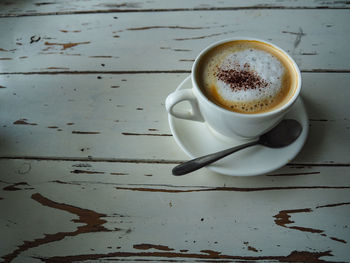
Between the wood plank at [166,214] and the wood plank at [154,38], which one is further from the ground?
the wood plank at [154,38]

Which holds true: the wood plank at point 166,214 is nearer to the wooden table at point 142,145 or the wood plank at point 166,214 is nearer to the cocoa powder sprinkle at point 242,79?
the wooden table at point 142,145

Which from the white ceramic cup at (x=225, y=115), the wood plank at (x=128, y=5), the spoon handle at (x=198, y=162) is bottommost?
the spoon handle at (x=198, y=162)

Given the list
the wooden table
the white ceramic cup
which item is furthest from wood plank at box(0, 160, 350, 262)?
the white ceramic cup

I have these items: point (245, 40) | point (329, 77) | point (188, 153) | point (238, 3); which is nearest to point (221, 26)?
point (238, 3)

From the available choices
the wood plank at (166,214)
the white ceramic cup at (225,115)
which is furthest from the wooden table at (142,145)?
the white ceramic cup at (225,115)

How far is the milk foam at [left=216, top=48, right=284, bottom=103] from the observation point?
2.14ft

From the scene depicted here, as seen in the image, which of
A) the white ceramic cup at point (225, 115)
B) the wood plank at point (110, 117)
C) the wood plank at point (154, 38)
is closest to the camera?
the white ceramic cup at point (225, 115)

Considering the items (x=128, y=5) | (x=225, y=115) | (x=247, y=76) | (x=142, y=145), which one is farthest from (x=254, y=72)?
(x=128, y=5)

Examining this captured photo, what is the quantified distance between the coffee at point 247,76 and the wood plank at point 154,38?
0.19 m

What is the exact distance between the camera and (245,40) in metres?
0.73

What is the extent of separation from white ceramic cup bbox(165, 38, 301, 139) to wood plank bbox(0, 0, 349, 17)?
37 cm

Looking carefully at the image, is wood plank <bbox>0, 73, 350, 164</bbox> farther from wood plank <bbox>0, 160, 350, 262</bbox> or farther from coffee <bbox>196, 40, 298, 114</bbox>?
coffee <bbox>196, 40, 298, 114</bbox>

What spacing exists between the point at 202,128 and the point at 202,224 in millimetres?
232

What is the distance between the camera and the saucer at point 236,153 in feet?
2.14
